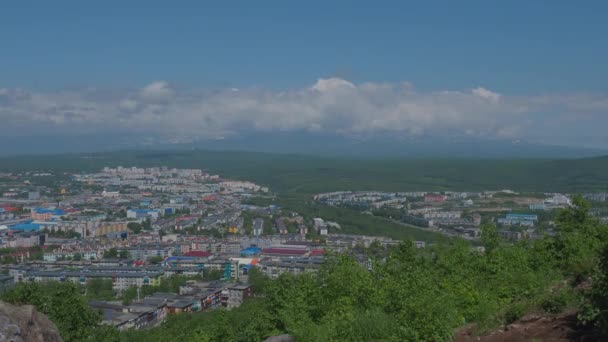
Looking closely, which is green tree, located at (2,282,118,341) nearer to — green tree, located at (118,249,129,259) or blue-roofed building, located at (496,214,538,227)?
green tree, located at (118,249,129,259)

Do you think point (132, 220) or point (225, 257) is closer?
point (225, 257)

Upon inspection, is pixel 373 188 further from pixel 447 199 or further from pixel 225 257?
pixel 225 257

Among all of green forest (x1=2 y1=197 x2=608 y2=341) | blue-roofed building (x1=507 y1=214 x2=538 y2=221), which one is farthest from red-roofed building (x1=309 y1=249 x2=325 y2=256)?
green forest (x1=2 y1=197 x2=608 y2=341)

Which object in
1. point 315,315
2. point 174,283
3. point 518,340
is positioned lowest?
point 174,283

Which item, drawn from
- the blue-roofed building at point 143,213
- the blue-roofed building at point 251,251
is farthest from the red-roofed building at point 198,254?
the blue-roofed building at point 143,213

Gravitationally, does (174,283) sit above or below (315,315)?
below

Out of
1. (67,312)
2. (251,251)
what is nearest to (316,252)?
(251,251)

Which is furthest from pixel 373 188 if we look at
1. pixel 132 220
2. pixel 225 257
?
pixel 225 257
